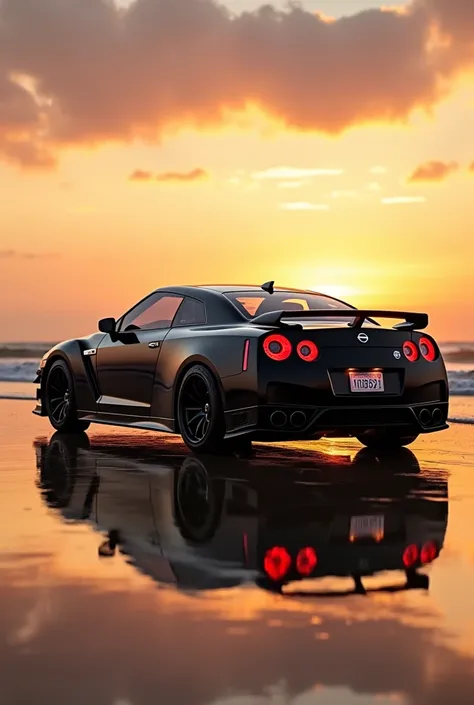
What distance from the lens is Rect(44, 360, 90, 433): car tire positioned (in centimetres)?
1188

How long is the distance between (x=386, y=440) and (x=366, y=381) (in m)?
1.65

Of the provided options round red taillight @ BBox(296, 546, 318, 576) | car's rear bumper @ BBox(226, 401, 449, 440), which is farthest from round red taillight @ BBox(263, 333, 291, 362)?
round red taillight @ BBox(296, 546, 318, 576)

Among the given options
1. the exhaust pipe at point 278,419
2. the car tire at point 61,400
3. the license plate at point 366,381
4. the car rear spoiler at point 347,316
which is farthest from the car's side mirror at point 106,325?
the license plate at point 366,381

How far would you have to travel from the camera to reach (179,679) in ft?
11.1

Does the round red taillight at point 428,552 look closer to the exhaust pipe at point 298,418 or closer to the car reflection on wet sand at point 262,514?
the car reflection on wet sand at point 262,514

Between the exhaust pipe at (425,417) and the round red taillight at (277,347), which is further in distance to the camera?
the exhaust pipe at (425,417)

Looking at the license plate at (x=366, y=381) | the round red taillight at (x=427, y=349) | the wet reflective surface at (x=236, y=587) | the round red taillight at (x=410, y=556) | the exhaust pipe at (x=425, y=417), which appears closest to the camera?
the wet reflective surface at (x=236, y=587)

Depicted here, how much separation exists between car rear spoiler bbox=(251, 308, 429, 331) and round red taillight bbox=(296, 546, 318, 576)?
139 inches

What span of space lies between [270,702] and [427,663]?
599 mm

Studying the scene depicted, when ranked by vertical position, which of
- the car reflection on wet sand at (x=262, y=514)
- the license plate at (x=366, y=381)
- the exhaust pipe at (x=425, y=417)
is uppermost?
the license plate at (x=366, y=381)

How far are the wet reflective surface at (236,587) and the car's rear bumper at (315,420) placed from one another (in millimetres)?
395

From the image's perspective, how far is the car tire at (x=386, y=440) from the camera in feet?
34.1

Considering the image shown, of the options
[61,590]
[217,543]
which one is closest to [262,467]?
[217,543]

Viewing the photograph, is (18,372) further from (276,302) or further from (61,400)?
(276,302)
